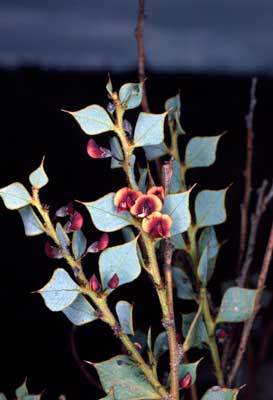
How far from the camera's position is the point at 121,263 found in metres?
0.42

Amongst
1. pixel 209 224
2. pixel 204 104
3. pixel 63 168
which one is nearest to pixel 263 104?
pixel 204 104

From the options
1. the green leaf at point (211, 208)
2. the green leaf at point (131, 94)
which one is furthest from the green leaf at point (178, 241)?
the green leaf at point (131, 94)

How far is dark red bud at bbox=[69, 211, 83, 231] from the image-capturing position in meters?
0.42

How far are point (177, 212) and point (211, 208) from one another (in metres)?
0.09

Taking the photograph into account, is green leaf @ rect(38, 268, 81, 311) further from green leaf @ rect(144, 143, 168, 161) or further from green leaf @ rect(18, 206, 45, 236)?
green leaf @ rect(144, 143, 168, 161)

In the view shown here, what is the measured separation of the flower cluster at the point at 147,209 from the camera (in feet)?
1.31

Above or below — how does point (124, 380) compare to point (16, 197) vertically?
below

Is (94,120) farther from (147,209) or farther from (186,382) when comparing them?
(186,382)

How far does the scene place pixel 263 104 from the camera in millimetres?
1608

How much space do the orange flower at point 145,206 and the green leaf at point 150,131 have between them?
3cm

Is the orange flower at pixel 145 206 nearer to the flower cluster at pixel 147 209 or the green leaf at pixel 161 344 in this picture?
the flower cluster at pixel 147 209

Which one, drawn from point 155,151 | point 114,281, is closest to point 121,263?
point 114,281

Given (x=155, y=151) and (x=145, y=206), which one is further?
(x=155, y=151)

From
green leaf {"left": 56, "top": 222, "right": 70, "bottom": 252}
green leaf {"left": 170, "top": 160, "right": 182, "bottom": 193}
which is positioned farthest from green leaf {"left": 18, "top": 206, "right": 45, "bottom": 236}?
green leaf {"left": 170, "top": 160, "right": 182, "bottom": 193}
